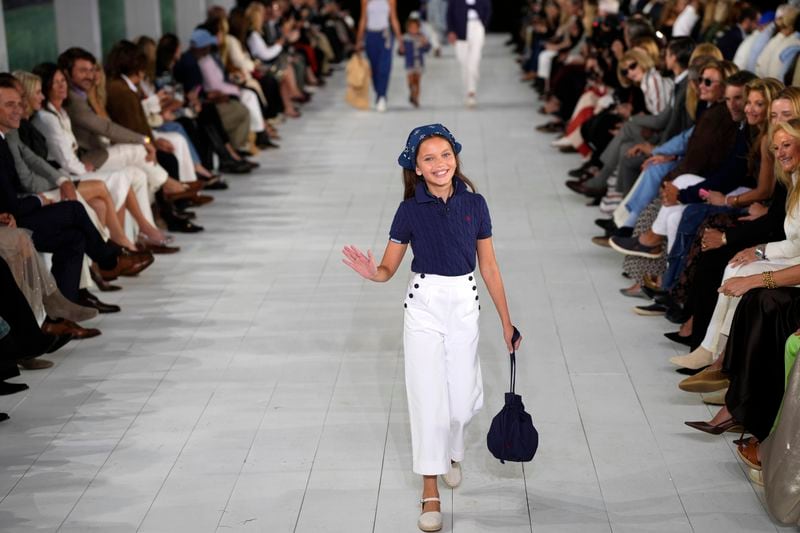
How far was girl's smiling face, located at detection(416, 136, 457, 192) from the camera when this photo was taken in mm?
3963

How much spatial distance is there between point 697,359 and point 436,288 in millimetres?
1947

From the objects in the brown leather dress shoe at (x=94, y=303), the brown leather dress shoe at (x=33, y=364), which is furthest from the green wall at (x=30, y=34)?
the brown leather dress shoe at (x=33, y=364)

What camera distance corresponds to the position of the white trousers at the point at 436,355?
402 cm

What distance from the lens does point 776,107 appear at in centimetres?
556

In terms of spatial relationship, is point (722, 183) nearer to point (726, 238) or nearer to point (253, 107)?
point (726, 238)

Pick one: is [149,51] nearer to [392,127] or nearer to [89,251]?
[89,251]

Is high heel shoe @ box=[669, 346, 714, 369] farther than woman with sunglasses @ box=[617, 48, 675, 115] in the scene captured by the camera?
No

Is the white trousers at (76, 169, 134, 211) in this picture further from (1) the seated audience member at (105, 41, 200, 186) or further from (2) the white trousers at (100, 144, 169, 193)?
(1) the seated audience member at (105, 41, 200, 186)

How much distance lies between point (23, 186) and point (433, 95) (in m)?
9.90

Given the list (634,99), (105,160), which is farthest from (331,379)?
(634,99)

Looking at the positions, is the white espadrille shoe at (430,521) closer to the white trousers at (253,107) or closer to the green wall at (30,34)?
the green wall at (30,34)

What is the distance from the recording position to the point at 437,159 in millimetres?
3971

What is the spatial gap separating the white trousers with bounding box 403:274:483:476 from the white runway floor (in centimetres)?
29

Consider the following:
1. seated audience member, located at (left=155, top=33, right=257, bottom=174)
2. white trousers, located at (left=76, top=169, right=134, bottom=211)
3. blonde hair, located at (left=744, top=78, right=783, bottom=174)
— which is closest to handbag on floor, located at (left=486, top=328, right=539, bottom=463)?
blonde hair, located at (left=744, top=78, right=783, bottom=174)
